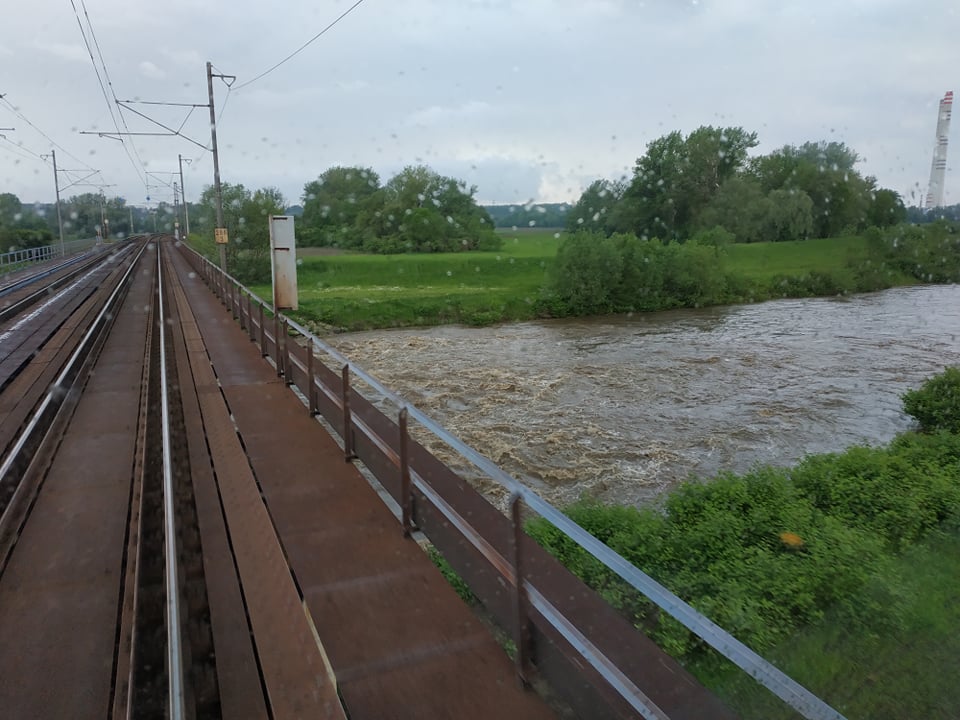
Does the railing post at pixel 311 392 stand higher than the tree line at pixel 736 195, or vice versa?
the tree line at pixel 736 195

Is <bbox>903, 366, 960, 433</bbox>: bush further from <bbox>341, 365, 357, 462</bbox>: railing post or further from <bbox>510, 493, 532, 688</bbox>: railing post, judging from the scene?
<bbox>510, 493, 532, 688</bbox>: railing post

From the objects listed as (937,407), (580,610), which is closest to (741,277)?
(937,407)

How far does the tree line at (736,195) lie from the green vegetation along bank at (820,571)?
39.0m

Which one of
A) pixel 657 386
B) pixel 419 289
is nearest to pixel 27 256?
pixel 419 289

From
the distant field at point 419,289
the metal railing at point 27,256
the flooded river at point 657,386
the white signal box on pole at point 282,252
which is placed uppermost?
the white signal box on pole at point 282,252

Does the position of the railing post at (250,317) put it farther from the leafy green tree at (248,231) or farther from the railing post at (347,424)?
the leafy green tree at (248,231)

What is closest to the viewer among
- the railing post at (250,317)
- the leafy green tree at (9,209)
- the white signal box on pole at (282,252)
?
the railing post at (250,317)

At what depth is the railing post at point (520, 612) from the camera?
2.65 meters

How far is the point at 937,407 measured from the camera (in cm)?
1180

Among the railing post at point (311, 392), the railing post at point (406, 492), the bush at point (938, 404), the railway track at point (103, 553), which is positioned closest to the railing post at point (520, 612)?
the railway track at point (103, 553)

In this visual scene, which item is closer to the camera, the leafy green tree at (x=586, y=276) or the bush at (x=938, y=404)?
the bush at (x=938, y=404)

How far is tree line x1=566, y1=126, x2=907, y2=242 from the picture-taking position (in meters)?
45.4

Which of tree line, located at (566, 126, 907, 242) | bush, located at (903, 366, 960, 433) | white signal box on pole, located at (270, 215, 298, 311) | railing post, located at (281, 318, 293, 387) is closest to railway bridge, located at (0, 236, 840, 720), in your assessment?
railing post, located at (281, 318, 293, 387)

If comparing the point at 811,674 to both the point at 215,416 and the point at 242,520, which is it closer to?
the point at 242,520
